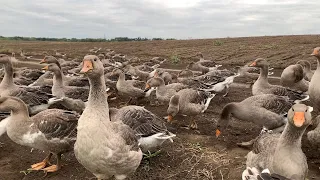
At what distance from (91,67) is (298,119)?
3.07 meters

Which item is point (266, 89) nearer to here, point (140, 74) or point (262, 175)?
point (262, 175)

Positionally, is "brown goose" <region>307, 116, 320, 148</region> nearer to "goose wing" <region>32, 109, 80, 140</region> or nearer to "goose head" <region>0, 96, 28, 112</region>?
"goose wing" <region>32, 109, 80, 140</region>

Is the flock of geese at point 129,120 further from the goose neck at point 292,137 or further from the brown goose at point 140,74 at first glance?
the brown goose at point 140,74

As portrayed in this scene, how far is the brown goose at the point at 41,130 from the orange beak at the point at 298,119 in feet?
14.1

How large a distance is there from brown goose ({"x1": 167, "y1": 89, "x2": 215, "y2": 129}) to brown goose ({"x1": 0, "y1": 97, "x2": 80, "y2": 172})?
10.6 feet

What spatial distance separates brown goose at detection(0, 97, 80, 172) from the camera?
6707 millimetres

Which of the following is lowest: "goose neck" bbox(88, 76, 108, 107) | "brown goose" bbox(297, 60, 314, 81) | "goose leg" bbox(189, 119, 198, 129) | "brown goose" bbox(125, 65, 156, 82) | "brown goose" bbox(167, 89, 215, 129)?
"goose leg" bbox(189, 119, 198, 129)

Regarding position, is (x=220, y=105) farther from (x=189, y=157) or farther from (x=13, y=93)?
(x=13, y=93)

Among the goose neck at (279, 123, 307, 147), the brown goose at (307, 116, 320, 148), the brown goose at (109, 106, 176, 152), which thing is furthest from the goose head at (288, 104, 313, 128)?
the brown goose at (109, 106, 176, 152)

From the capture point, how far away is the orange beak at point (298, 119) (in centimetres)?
481

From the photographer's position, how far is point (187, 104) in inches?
382

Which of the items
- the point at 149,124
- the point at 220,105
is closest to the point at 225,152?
the point at 149,124

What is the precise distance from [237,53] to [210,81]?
15.0m

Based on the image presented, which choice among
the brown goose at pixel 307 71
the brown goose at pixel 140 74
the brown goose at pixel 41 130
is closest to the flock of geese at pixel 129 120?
the brown goose at pixel 41 130
